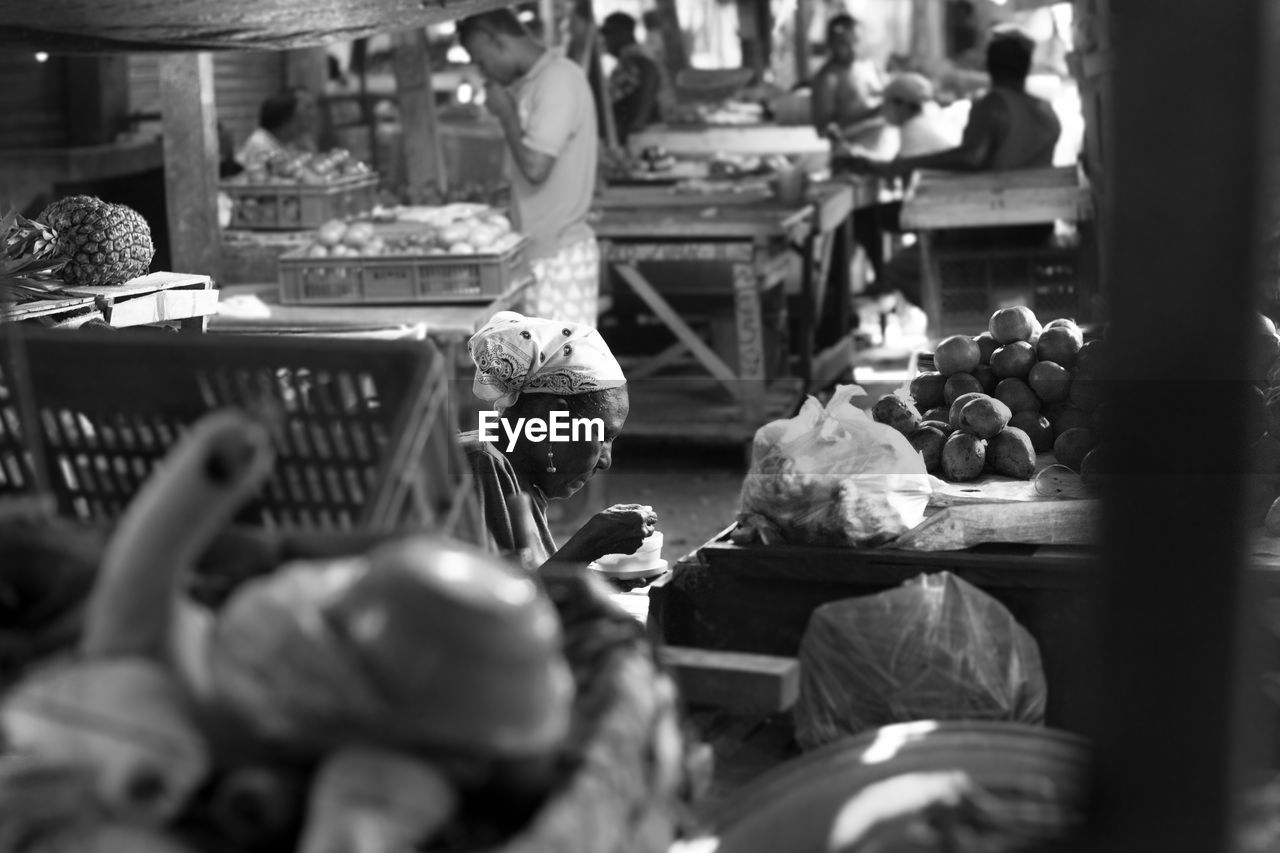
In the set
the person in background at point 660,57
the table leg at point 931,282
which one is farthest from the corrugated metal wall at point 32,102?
the table leg at point 931,282

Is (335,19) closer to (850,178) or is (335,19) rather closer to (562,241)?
(562,241)

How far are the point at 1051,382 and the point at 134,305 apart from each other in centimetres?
241

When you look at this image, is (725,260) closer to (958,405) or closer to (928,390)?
(928,390)

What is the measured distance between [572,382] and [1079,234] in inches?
247

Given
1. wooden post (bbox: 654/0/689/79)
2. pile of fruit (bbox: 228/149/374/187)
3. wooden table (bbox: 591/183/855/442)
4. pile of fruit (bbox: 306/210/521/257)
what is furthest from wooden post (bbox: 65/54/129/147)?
wooden post (bbox: 654/0/689/79)

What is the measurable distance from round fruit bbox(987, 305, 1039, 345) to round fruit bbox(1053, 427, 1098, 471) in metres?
0.46

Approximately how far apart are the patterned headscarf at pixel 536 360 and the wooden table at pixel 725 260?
4488mm

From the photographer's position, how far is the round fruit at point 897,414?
11.5ft

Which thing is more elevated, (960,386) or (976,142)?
(976,142)

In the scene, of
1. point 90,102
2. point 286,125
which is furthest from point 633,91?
point 90,102

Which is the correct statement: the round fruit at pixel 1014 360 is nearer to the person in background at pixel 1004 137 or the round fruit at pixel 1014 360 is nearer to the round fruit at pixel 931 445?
the round fruit at pixel 931 445

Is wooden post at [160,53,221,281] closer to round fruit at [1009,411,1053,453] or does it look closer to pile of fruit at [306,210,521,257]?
pile of fruit at [306,210,521,257]

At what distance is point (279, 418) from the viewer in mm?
1675

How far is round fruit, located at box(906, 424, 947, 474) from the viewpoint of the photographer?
133 inches
